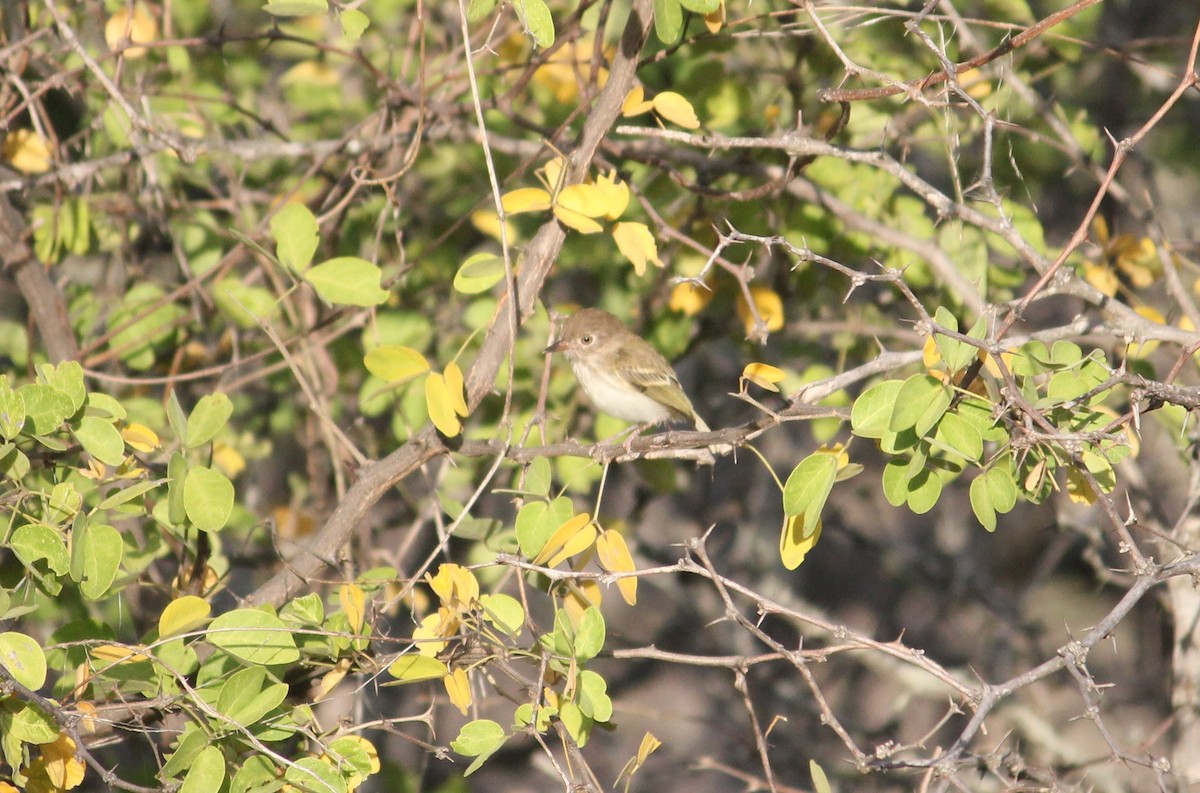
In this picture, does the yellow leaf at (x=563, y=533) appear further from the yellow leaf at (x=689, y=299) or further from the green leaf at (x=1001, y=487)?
the yellow leaf at (x=689, y=299)

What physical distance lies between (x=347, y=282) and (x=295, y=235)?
18 cm

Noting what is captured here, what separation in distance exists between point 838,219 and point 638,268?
1089mm

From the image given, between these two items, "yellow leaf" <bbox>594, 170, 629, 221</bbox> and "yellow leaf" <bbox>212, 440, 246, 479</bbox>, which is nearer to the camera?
"yellow leaf" <bbox>594, 170, 629, 221</bbox>

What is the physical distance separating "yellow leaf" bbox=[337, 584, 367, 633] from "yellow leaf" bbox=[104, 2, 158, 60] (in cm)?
209

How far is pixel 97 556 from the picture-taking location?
2.33m

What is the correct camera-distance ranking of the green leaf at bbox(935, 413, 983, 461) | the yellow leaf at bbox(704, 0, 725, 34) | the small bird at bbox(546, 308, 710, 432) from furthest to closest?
the small bird at bbox(546, 308, 710, 432)
the yellow leaf at bbox(704, 0, 725, 34)
the green leaf at bbox(935, 413, 983, 461)

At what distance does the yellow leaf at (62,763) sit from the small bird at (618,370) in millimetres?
2176

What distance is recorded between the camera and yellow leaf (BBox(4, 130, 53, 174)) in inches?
141

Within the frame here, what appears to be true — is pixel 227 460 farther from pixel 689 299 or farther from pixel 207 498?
pixel 689 299

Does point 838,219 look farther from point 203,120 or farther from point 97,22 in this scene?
point 97,22

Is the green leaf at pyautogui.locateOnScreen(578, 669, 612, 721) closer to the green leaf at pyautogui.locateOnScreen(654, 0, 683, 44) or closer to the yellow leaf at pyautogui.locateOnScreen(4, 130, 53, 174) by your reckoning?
the green leaf at pyautogui.locateOnScreen(654, 0, 683, 44)

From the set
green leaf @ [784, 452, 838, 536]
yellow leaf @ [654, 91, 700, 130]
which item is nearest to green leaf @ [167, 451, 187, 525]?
green leaf @ [784, 452, 838, 536]

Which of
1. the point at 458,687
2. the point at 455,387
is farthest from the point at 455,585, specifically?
the point at 455,387

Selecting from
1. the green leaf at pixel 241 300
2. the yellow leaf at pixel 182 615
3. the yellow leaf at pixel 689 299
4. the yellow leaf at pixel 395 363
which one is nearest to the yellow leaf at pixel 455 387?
the yellow leaf at pixel 395 363
